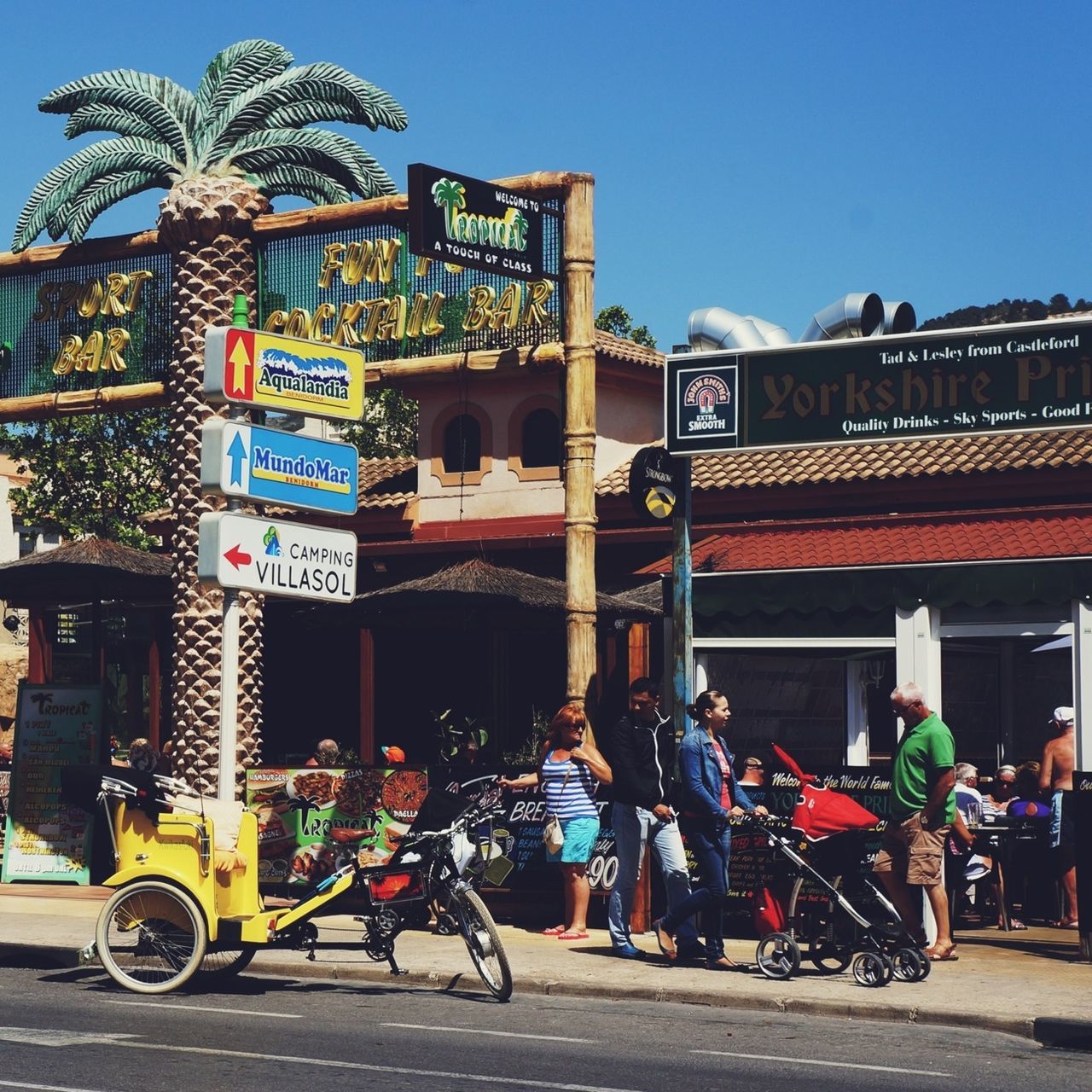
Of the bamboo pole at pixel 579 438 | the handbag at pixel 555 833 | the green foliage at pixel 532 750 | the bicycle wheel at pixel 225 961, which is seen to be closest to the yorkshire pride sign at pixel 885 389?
the bamboo pole at pixel 579 438

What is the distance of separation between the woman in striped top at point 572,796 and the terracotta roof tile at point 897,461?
8290 millimetres

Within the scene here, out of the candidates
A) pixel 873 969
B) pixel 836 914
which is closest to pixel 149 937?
pixel 836 914

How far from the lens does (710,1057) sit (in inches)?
365

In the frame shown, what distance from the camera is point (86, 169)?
840 inches

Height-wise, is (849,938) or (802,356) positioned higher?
(802,356)

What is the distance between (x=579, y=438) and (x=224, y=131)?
7442mm

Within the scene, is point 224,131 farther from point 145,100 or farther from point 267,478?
point 267,478

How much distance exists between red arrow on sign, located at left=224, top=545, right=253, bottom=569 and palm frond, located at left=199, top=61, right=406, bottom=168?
350 inches

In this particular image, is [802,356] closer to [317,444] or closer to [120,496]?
[317,444]

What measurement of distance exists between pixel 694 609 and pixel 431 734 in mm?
11080

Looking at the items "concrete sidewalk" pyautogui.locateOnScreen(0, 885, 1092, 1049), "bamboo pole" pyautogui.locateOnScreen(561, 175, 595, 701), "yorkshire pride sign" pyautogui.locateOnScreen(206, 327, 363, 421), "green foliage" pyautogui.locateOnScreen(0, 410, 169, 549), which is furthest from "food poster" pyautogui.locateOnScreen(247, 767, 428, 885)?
"green foliage" pyautogui.locateOnScreen(0, 410, 169, 549)

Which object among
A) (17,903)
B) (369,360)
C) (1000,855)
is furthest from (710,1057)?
(369,360)

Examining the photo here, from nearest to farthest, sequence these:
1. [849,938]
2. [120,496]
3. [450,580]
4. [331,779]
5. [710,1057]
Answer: [710,1057], [849,938], [331,779], [450,580], [120,496]

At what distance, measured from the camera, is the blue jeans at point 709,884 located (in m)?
12.4
